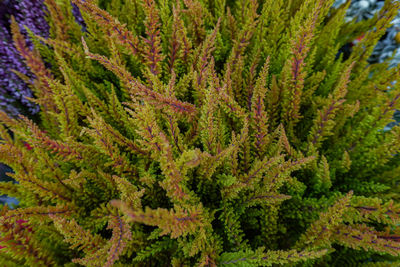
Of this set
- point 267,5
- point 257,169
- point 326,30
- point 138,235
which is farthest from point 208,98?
point 326,30

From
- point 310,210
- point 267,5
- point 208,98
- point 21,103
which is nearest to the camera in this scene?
point 208,98

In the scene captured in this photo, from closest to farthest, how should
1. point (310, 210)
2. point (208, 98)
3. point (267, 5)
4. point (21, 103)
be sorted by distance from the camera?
1. point (208, 98)
2. point (310, 210)
3. point (267, 5)
4. point (21, 103)

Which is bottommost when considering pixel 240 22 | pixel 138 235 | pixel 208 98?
pixel 138 235

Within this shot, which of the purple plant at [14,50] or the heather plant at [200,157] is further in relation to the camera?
the purple plant at [14,50]

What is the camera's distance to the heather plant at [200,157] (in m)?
0.45

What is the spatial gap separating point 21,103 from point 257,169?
0.77 m

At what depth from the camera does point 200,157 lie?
0.43 metres

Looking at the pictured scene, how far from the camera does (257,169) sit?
1.55 ft

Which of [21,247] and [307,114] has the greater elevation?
[307,114]

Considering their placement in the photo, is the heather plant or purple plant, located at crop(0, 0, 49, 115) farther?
purple plant, located at crop(0, 0, 49, 115)

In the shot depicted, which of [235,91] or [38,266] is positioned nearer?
[38,266]

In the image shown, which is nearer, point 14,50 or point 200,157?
point 200,157

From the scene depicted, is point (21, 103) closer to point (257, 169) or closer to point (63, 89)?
point (63, 89)

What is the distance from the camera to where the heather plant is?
0.45 meters
